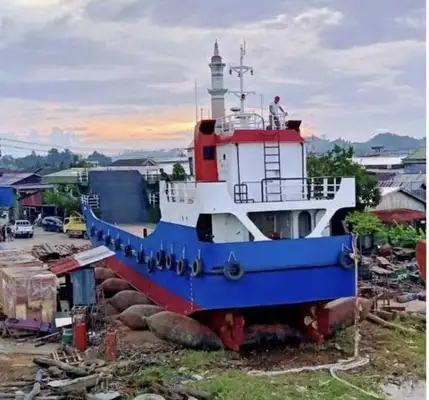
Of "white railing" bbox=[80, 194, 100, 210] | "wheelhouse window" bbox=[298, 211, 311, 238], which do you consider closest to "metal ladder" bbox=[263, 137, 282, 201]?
"wheelhouse window" bbox=[298, 211, 311, 238]

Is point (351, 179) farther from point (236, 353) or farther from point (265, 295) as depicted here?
point (236, 353)

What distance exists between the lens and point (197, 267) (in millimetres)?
11797

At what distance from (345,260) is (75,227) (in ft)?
78.4

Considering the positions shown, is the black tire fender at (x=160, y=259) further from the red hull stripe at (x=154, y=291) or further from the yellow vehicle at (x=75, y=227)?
the yellow vehicle at (x=75, y=227)

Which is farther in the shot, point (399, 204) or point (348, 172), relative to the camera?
point (399, 204)

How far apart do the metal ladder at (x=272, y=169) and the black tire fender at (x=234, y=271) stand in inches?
80.5

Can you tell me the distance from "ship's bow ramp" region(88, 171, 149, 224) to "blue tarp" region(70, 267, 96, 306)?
7.22 metres

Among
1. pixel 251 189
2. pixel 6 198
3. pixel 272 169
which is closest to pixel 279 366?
pixel 251 189

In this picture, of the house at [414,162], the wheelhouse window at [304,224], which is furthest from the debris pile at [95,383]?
the house at [414,162]

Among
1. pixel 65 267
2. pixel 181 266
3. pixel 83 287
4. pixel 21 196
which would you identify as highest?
pixel 21 196

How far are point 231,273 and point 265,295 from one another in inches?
29.3

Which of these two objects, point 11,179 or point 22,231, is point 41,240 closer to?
point 22,231

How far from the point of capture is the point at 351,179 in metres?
12.9

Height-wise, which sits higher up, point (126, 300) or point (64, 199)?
point (64, 199)
